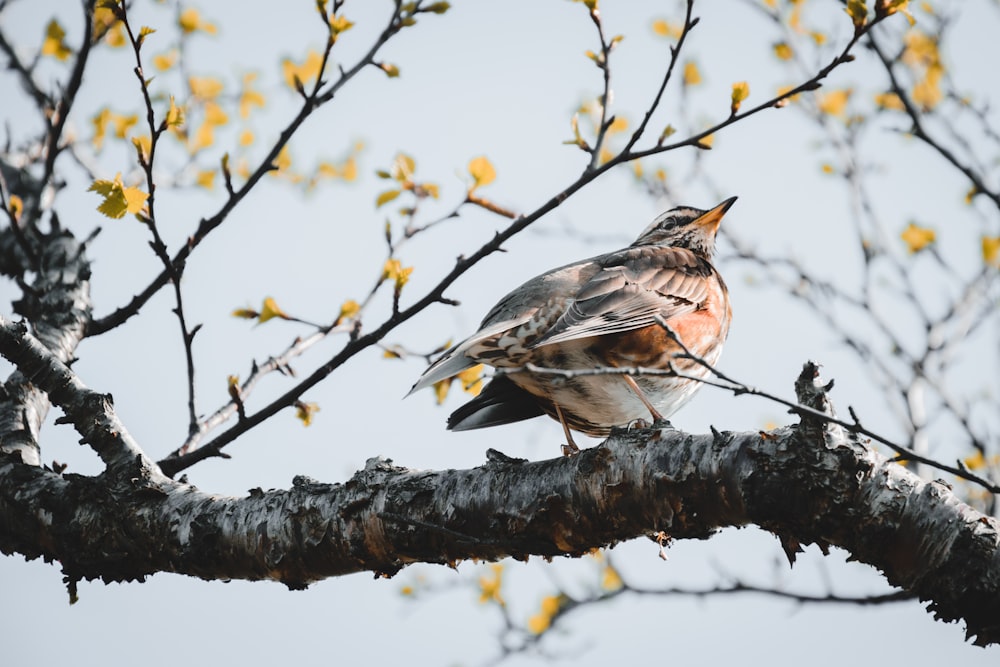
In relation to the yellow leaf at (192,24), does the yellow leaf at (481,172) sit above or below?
below

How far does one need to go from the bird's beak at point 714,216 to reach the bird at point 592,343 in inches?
32.1

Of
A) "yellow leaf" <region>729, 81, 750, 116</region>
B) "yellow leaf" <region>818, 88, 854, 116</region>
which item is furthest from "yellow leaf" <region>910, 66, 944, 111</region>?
"yellow leaf" <region>729, 81, 750, 116</region>

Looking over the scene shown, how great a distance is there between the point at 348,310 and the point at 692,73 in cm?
320

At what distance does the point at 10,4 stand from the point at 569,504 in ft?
15.0

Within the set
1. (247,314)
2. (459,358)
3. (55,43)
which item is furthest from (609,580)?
(55,43)

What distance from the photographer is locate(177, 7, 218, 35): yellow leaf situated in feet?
17.8

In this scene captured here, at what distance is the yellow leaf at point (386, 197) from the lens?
14.3 feet

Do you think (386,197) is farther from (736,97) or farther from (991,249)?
(991,249)

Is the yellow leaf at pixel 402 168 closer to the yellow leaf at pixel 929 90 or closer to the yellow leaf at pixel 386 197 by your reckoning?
the yellow leaf at pixel 386 197

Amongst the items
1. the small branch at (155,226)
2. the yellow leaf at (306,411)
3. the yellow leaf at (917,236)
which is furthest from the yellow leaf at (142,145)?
the yellow leaf at (917,236)

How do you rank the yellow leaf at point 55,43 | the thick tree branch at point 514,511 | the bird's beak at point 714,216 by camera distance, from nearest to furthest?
the thick tree branch at point 514,511, the yellow leaf at point 55,43, the bird's beak at point 714,216

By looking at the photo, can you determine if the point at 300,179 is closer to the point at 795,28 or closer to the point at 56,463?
the point at 56,463

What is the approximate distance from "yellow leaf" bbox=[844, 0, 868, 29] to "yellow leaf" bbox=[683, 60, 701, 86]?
2816mm

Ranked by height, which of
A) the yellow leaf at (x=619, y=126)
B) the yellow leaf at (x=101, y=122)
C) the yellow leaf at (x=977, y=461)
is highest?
the yellow leaf at (x=101, y=122)
